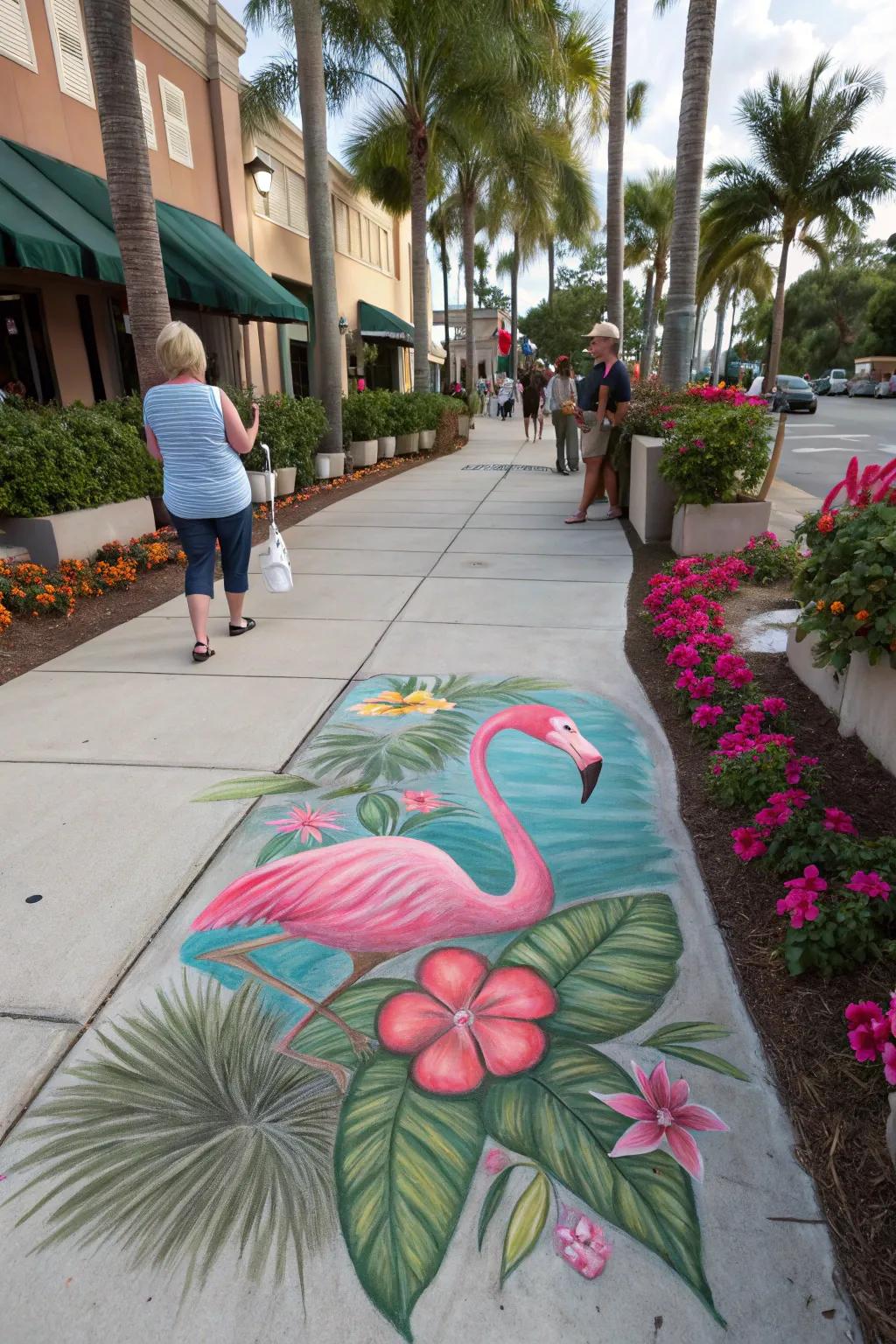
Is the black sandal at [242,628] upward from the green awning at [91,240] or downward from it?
downward

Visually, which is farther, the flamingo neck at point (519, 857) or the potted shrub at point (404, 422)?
the potted shrub at point (404, 422)

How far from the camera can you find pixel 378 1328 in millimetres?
1441

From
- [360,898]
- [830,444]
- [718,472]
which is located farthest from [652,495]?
[830,444]

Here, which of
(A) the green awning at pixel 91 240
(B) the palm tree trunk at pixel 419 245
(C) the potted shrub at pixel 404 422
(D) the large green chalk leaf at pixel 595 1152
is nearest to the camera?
(D) the large green chalk leaf at pixel 595 1152

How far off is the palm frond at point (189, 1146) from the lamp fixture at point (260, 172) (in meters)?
16.8

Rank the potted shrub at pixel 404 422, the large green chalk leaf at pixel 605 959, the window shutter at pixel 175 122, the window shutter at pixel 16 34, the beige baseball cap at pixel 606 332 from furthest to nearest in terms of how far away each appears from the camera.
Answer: the potted shrub at pixel 404 422 → the window shutter at pixel 175 122 → the window shutter at pixel 16 34 → the beige baseball cap at pixel 606 332 → the large green chalk leaf at pixel 605 959

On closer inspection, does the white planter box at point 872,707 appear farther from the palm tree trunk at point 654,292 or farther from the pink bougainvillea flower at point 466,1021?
the palm tree trunk at point 654,292

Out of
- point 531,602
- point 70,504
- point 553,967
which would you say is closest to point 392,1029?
point 553,967

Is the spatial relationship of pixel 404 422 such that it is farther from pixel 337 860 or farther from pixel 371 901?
pixel 371 901

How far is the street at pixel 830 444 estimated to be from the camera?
13.5 meters

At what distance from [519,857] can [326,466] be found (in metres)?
10.2

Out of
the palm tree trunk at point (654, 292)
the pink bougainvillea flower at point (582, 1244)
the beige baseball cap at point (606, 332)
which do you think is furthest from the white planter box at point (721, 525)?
the palm tree trunk at point (654, 292)

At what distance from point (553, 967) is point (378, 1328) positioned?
40.1 inches

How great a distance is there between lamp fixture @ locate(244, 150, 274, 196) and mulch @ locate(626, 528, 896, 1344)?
→ 51.7 ft
